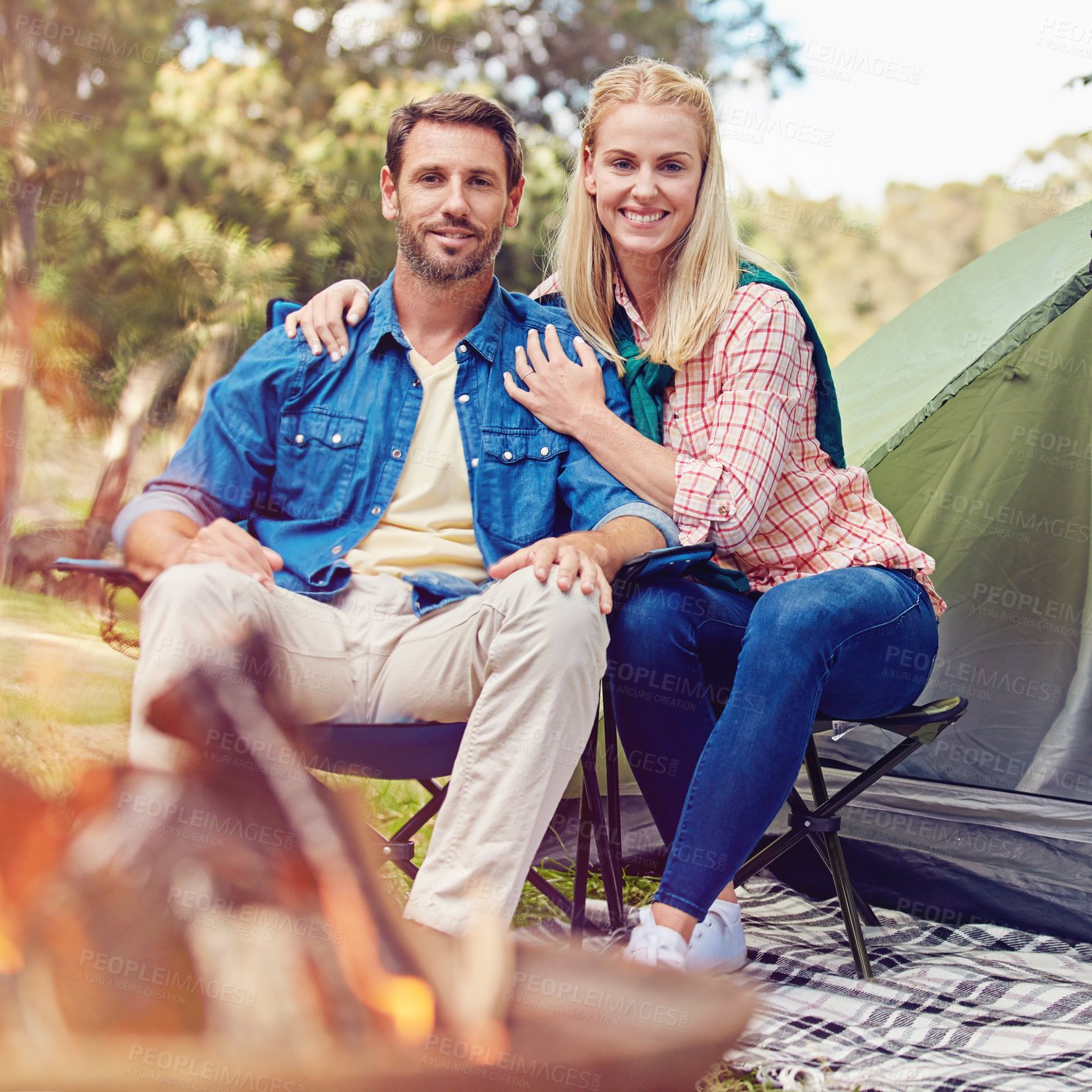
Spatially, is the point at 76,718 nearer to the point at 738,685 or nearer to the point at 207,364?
the point at 738,685

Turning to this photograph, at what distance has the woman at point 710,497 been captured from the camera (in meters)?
1.72

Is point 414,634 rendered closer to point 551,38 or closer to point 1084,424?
point 1084,424

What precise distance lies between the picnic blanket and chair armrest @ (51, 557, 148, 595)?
90 cm

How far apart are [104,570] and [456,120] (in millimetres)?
1032

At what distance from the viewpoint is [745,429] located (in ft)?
6.29

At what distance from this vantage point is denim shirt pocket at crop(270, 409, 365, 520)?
2.03 meters

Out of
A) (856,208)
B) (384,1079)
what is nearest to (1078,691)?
(384,1079)

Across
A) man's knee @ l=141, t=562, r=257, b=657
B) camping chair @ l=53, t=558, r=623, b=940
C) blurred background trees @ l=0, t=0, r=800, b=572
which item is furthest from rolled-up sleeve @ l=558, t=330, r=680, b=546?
blurred background trees @ l=0, t=0, r=800, b=572

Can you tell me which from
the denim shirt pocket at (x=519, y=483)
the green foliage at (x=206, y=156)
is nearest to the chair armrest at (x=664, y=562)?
the denim shirt pocket at (x=519, y=483)

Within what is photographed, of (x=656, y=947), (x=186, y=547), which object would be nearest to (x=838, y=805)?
(x=656, y=947)

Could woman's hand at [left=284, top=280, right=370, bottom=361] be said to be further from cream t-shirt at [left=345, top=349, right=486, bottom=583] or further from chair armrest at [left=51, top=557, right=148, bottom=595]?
chair armrest at [left=51, top=557, right=148, bottom=595]

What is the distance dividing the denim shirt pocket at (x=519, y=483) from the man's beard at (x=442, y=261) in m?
0.30

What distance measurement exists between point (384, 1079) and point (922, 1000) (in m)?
1.09

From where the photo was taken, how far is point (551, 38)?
9891 mm
